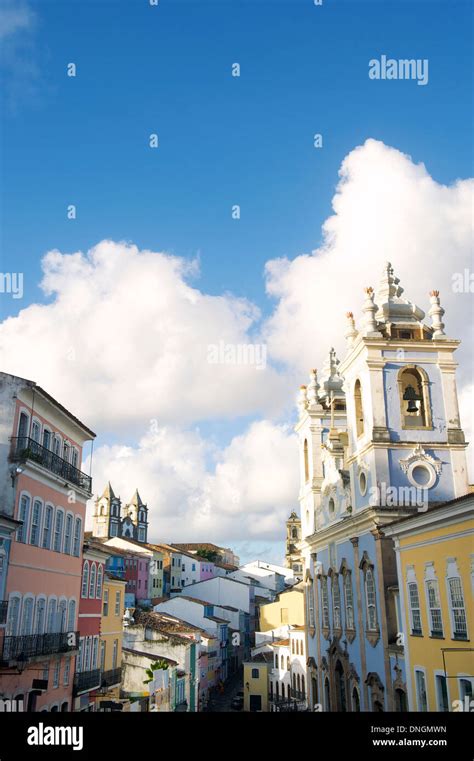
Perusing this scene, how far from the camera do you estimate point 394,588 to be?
2617 centimetres

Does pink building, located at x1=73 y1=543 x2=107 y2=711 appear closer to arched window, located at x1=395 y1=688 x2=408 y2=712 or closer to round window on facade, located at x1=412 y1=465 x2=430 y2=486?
arched window, located at x1=395 y1=688 x2=408 y2=712

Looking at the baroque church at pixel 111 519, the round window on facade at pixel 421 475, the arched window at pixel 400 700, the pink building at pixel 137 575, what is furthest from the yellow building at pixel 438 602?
the baroque church at pixel 111 519

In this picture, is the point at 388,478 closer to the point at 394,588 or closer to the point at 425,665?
the point at 394,588

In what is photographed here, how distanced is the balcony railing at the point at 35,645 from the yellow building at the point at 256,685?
35.5 metres

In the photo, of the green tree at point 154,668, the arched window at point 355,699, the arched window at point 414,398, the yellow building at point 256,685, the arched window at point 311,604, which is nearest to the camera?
the arched window at point 414,398

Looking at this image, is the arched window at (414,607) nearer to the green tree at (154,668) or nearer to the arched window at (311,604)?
the arched window at (311,604)

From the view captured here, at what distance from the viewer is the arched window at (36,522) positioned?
23469 millimetres

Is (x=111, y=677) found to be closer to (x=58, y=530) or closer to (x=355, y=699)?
(x=58, y=530)

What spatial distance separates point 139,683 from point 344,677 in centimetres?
1111

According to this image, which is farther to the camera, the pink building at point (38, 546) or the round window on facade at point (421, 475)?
the round window on facade at point (421, 475)

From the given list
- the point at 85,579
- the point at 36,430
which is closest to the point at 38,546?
the point at 36,430

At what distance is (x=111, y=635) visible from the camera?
112 ft

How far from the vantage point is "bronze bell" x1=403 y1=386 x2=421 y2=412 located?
30487 millimetres
